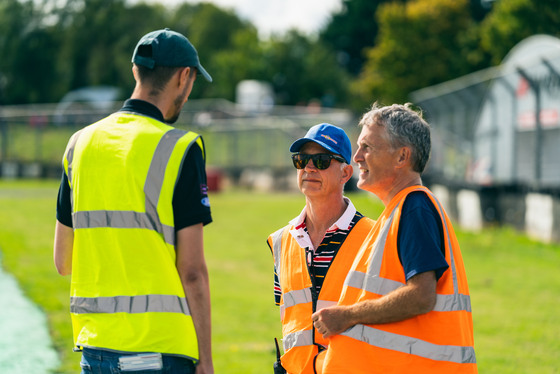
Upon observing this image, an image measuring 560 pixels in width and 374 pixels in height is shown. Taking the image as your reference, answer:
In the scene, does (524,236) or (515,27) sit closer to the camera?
(524,236)

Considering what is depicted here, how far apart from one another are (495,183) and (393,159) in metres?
14.4

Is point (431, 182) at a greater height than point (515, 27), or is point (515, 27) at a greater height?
point (515, 27)

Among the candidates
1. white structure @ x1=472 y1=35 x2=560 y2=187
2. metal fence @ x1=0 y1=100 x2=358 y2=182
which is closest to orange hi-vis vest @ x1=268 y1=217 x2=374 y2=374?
white structure @ x1=472 y1=35 x2=560 y2=187

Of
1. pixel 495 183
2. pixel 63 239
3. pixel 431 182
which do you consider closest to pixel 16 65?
pixel 431 182

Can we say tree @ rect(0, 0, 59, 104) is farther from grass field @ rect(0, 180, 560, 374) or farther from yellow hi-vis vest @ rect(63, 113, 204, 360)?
yellow hi-vis vest @ rect(63, 113, 204, 360)

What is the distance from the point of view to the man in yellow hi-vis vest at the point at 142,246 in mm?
2971

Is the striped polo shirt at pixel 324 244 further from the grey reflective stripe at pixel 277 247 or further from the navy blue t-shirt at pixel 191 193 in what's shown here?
the navy blue t-shirt at pixel 191 193

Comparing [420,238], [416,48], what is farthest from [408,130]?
[416,48]

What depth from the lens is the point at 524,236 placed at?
15656mm

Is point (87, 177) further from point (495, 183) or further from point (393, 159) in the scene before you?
point (495, 183)

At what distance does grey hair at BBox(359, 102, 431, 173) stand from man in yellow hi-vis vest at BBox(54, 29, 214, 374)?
796 mm

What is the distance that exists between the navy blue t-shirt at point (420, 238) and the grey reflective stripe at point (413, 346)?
0.27 meters

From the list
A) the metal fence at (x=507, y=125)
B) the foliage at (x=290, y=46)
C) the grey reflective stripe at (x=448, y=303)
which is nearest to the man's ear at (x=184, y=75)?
the grey reflective stripe at (x=448, y=303)

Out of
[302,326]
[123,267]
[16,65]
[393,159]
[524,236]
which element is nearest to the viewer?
[123,267]
